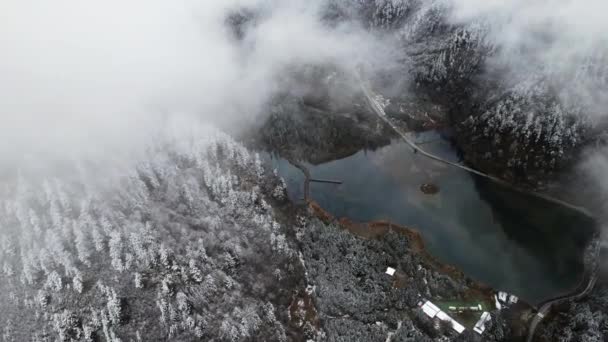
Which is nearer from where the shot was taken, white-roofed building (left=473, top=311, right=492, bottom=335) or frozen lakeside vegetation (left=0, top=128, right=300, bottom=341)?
frozen lakeside vegetation (left=0, top=128, right=300, bottom=341)

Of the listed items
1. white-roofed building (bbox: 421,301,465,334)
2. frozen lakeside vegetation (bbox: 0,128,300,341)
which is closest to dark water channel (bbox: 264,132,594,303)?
white-roofed building (bbox: 421,301,465,334)

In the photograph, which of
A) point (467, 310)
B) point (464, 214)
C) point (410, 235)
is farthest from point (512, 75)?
point (467, 310)

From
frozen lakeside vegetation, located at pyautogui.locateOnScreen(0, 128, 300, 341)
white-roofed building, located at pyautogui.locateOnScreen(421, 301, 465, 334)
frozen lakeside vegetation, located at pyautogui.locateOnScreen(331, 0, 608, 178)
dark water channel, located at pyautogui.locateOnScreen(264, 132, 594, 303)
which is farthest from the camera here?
frozen lakeside vegetation, located at pyautogui.locateOnScreen(331, 0, 608, 178)

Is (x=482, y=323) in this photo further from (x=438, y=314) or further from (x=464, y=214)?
(x=464, y=214)

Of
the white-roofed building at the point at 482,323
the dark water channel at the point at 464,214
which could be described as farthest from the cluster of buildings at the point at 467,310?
the dark water channel at the point at 464,214

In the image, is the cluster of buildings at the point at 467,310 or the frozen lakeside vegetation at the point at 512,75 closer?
the cluster of buildings at the point at 467,310

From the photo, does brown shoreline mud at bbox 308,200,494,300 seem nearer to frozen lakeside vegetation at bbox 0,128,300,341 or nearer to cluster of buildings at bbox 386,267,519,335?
cluster of buildings at bbox 386,267,519,335

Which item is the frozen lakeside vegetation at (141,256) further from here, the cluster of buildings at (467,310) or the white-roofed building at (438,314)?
the cluster of buildings at (467,310)
